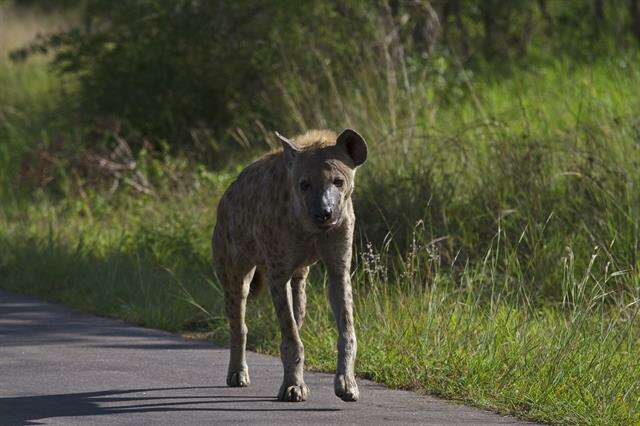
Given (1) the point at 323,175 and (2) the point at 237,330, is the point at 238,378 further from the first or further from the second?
(1) the point at 323,175

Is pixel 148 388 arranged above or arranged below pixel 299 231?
below

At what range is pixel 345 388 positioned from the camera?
5.71 metres

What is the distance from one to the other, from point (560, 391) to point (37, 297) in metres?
4.59

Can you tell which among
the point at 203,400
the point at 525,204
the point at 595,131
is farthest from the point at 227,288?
the point at 595,131

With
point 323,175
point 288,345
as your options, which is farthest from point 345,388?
point 323,175

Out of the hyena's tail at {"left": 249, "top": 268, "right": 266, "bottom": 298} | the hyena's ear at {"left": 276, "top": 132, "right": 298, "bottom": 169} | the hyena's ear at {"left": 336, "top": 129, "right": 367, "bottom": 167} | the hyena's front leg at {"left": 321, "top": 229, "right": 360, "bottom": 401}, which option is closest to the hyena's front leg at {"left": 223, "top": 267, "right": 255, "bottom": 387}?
the hyena's tail at {"left": 249, "top": 268, "right": 266, "bottom": 298}

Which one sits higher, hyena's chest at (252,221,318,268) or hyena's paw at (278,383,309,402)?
hyena's chest at (252,221,318,268)

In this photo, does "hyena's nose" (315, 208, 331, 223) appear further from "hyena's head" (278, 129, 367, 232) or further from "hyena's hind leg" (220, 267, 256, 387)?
"hyena's hind leg" (220, 267, 256, 387)

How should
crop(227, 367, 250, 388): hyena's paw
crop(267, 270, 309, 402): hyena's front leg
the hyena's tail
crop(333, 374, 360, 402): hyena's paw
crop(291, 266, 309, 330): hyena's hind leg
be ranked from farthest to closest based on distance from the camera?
1. the hyena's tail
2. crop(291, 266, 309, 330): hyena's hind leg
3. crop(227, 367, 250, 388): hyena's paw
4. crop(267, 270, 309, 402): hyena's front leg
5. crop(333, 374, 360, 402): hyena's paw

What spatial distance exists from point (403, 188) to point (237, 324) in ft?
9.59

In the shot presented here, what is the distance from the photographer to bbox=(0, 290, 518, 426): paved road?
19.0 feet

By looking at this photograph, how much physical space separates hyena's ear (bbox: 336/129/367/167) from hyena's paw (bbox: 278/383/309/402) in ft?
3.42

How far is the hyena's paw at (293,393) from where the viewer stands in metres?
6.04

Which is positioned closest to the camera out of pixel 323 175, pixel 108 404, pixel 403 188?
pixel 323 175
